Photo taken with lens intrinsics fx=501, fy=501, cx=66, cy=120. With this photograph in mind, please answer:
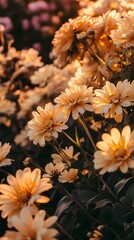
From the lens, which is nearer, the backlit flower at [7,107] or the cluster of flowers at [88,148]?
the cluster of flowers at [88,148]

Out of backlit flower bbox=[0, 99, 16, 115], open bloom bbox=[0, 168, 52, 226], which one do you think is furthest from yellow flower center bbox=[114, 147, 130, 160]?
backlit flower bbox=[0, 99, 16, 115]

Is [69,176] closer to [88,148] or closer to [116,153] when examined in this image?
[88,148]

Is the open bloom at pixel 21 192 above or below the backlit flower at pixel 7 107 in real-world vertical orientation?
below

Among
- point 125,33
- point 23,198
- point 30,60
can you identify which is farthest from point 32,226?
point 30,60

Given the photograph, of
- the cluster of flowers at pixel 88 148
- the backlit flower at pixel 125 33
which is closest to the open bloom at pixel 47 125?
the cluster of flowers at pixel 88 148

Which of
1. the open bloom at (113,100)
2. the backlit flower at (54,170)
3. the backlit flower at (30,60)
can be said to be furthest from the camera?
the backlit flower at (30,60)

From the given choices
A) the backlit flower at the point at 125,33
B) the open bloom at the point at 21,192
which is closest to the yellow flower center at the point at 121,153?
the open bloom at the point at 21,192

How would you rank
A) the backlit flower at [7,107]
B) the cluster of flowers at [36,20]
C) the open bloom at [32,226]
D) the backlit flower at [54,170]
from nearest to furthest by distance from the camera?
the open bloom at [32,226]
the backlit flower at [54,170]
the backlit flower at [7,107]
the cluster of flowers at [36,20]

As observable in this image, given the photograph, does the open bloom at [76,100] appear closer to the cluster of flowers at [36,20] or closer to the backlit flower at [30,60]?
the backlit flower at [30,60]

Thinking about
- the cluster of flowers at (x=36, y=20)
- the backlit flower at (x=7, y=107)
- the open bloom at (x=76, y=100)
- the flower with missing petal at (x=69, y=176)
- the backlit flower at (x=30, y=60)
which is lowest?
the flower with missing petal at (x=69, y=176)
